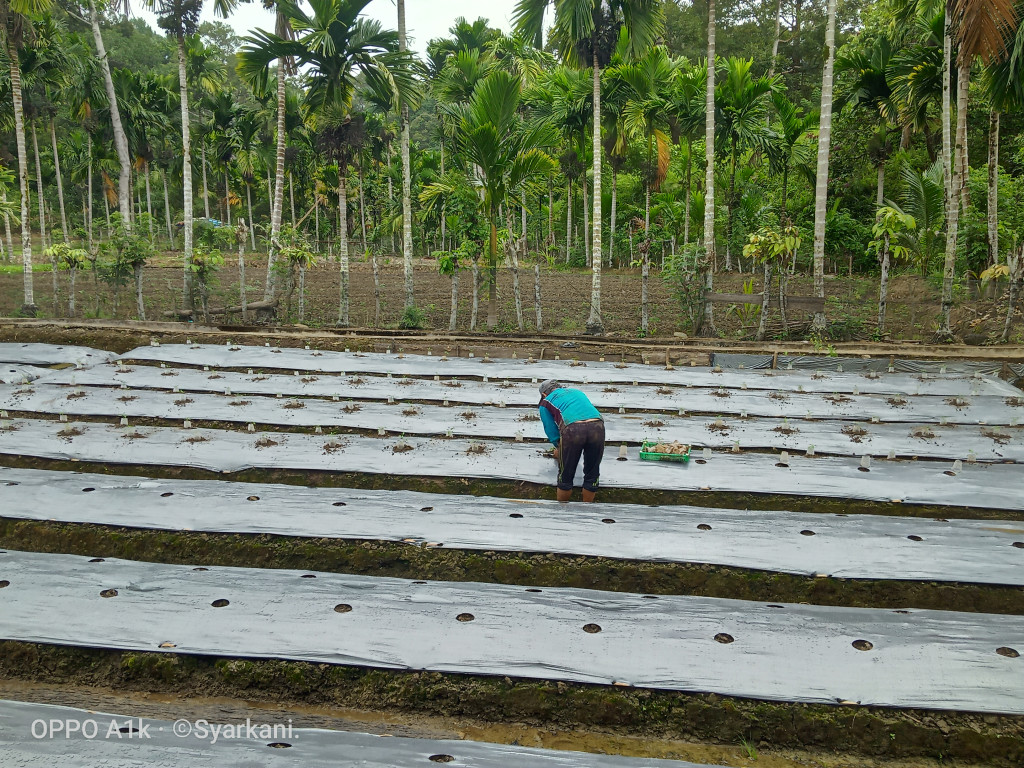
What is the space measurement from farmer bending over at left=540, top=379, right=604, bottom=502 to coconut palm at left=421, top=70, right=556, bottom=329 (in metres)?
8.29

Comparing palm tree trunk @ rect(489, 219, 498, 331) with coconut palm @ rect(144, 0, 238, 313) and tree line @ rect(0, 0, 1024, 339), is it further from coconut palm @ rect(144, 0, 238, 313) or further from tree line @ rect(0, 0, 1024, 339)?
coconut palm @ rect(144, 0, 238, 313)

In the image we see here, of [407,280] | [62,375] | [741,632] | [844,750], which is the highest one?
[407,280]

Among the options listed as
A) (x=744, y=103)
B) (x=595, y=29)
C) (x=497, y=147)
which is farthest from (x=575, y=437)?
(x=744, y=103)

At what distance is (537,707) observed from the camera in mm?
4023

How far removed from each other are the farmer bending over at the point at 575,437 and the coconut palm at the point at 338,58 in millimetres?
9414

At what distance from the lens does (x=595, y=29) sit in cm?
1342

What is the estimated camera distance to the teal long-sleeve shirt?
601 centimetres

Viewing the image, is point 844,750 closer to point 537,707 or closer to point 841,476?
point 537,707

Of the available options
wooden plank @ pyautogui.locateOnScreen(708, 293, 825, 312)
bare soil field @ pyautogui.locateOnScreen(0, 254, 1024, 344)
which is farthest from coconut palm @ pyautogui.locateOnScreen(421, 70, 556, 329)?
wooden plank @ pyautogui.locateOnScreen(708, 293, 825, 312)

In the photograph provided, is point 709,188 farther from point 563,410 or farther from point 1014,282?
point 563,410

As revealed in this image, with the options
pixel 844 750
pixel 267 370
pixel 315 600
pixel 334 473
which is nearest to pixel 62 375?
pixel 267 370

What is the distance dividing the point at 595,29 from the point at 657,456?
10.2m

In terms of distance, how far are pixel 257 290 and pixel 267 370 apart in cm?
1002

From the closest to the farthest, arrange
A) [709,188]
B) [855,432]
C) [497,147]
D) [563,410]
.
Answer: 1. [563,410]
2. [855,432]
3. [497,147]
4. [709,188]
